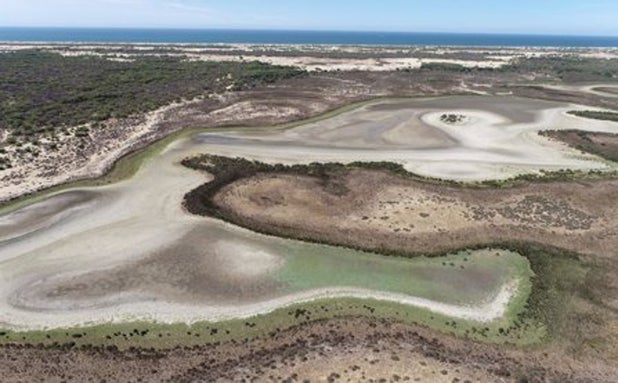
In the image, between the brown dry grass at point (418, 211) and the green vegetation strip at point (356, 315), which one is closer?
the green vegetation strip at point (356, 315)

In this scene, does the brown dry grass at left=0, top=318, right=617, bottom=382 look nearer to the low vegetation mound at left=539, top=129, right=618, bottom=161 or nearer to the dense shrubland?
the low vegetation mound at left=539, top=129, right=618, bottom=161

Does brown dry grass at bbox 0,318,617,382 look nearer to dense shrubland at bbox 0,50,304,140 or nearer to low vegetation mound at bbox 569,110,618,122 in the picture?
dense shrubland at bbox 0,50,304,140

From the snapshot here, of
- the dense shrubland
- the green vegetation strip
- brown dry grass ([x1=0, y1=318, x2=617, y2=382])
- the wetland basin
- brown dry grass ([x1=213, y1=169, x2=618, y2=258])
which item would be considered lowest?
brown dry grass ([x1=0, y1=318, x2=617, y2=382])

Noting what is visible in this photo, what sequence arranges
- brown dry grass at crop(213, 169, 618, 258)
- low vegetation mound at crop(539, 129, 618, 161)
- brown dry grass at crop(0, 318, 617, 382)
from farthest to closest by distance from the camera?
low vegetation mound at crop(539, 129, 618, 161) < brown dry grass at crop(213, 169, 618, 258) < brown dry grass at crop(0, 318, 617, 382)

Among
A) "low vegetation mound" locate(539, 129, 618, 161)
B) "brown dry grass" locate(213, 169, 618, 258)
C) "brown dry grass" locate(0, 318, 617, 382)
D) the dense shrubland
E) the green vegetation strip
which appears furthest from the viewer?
the dense shrubland

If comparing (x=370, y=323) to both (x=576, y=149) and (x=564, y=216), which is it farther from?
(x=576, y=149)

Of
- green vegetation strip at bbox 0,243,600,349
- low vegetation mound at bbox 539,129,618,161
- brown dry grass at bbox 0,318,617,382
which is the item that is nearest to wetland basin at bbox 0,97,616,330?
green vegetation strip at bbox 0,243,600,349

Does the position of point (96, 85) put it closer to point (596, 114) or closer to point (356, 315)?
point (356, 315)

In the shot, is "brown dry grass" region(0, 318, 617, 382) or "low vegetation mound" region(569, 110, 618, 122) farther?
"low vegetation mound" region(569, 110, 618, 122)

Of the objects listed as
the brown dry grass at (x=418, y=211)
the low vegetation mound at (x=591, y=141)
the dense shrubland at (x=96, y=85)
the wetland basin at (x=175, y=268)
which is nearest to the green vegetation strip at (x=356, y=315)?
the wetland basin at (x=175, y=268)

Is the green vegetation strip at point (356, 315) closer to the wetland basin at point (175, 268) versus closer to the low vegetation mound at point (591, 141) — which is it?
the wetland basin at point (175, 268)

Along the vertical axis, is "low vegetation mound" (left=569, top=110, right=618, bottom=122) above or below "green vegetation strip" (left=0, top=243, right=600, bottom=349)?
above
